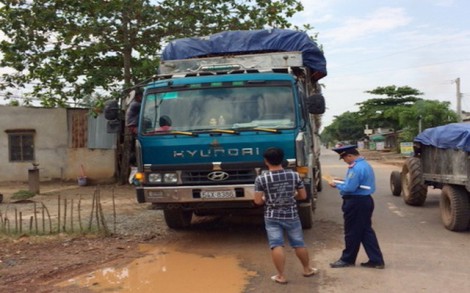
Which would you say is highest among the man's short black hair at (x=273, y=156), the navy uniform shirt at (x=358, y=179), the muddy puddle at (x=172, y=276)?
the man's short black hair at (x=273, y=156)

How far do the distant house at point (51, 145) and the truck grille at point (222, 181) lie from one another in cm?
1222

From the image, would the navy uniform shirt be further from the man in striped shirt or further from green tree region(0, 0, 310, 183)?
green tree region(0, 0, 310, 183)

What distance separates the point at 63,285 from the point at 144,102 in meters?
2.97

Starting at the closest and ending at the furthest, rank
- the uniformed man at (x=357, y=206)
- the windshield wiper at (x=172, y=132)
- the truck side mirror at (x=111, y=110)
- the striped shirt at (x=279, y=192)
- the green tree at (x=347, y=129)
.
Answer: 1. the striped shirt at (x=279, y=192)
2. the uniformed man at (x=357, y=206)
3. the windshield wiper at (x=172, y=132)
4. the truck side mirror at (x=111, y=110)
5. the green tree at (x=347, y=129)

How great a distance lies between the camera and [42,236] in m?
8.13

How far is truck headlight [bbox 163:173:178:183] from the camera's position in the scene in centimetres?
716

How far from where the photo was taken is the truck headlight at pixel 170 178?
23.5 ft

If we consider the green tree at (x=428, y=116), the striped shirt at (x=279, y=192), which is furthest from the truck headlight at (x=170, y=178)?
the green tree at (x=428, y=116)

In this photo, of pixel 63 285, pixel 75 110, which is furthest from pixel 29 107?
pixel 63 285

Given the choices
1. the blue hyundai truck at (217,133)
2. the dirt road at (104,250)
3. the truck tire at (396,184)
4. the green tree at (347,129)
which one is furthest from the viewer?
the green tree at (347,129)

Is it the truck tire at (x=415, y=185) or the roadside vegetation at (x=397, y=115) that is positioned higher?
the roadside vegetation at (x=397, y=115)

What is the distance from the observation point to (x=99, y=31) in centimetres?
1541

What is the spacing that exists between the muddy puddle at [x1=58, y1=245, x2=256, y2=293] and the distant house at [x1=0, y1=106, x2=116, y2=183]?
12.5 metres

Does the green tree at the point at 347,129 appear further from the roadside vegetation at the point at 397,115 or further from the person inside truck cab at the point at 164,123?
the person inside truck cab at the point at 164,123
